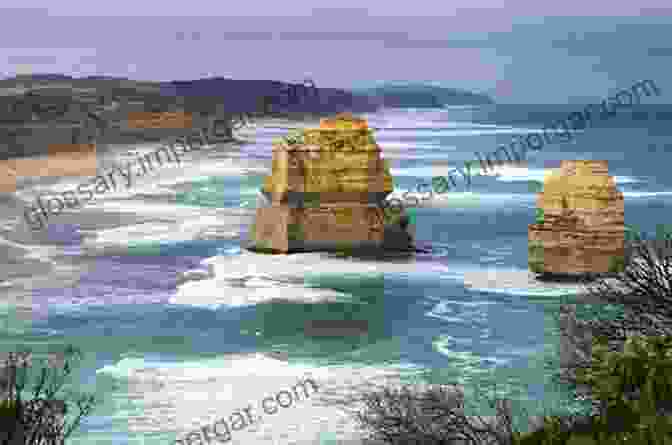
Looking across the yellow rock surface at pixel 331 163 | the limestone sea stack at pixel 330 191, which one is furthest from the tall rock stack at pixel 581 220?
the yellow rock surface at pixel 331 163

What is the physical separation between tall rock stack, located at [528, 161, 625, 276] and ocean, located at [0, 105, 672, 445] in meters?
1.41

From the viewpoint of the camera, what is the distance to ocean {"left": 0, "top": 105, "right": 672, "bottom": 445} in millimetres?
26812

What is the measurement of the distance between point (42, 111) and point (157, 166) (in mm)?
45258

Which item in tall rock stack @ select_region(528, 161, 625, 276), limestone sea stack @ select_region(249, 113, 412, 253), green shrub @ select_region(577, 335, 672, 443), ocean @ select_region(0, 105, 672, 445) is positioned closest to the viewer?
green shrub @ select_region(577, 335, 672, 443)

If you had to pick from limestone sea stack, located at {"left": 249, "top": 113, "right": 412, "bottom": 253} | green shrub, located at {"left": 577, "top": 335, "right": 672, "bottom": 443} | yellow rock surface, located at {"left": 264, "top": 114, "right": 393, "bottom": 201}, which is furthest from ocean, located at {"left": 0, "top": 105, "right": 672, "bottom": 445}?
green shrub, located at {"left": 577, "top": 335, "right": 672, "bottom": 443}

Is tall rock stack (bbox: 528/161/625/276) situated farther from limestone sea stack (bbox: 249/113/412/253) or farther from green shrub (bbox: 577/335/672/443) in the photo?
green shrub (bbox: 577/335/672/443)

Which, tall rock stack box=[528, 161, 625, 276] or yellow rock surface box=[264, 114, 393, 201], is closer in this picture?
tall rock stack box=[528, 161, 625, 276]

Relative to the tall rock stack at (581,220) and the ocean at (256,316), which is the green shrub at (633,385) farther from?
the tall rock stack at (581,220)

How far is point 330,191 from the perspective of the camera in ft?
156

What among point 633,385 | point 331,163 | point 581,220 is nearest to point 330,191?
point 331,163

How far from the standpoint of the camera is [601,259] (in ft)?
129

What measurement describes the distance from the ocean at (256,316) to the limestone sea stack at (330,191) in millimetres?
955

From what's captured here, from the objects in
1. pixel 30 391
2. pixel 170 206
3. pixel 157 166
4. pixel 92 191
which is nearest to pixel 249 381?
pixel 30 391

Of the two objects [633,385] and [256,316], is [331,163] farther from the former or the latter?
[633,385]
